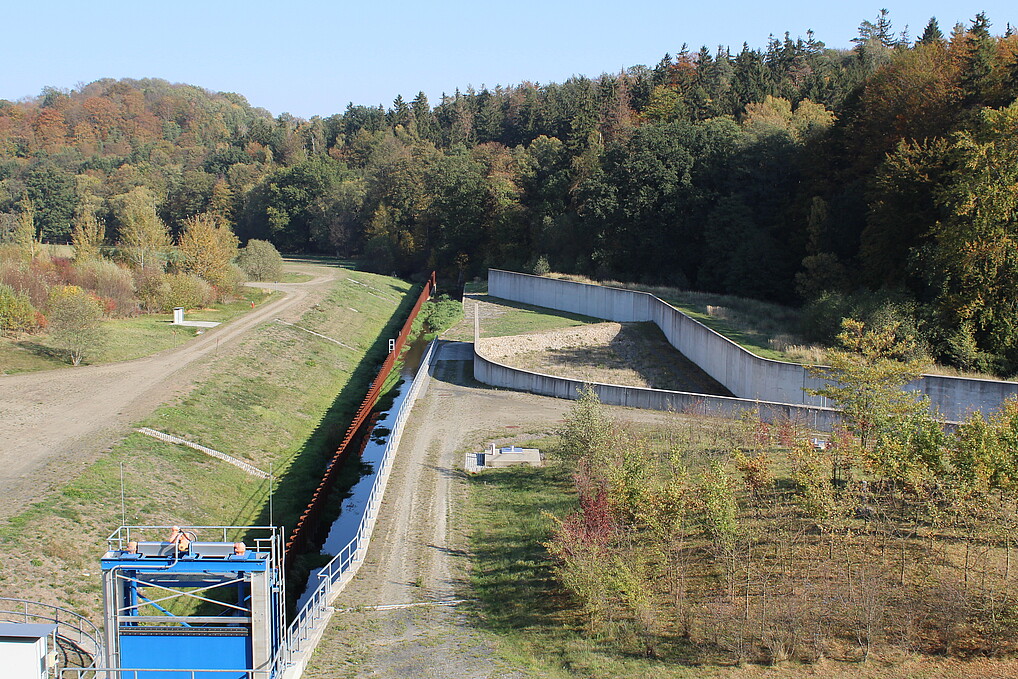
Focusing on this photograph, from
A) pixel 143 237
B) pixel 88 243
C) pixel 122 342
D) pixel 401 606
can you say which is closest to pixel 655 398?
pixel 401 606

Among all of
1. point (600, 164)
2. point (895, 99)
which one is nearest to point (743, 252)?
point (895, 99)

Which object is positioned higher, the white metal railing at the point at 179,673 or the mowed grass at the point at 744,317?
the mowed grass at the point at 744,317

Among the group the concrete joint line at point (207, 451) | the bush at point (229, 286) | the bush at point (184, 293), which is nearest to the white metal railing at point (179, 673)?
the concrete joint line at point (207, 451)

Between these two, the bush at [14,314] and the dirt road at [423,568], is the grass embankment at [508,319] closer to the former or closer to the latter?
the dirt road at [423,568]

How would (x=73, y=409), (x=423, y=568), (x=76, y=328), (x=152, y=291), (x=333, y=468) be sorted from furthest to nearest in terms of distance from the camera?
1. (x=152, y=291)
2. (x=76, y=328)
3. (x=73, y=409)
4. (x=333, y=468)
5. (x=423, y=568)

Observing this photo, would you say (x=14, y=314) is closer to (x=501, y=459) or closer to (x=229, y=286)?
(x=229, y=286)

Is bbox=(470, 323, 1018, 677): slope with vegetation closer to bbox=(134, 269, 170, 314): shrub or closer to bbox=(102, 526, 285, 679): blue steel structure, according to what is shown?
bbox=(102, 526, 285, 679): blue steel structure

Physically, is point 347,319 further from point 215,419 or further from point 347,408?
point 215,419
